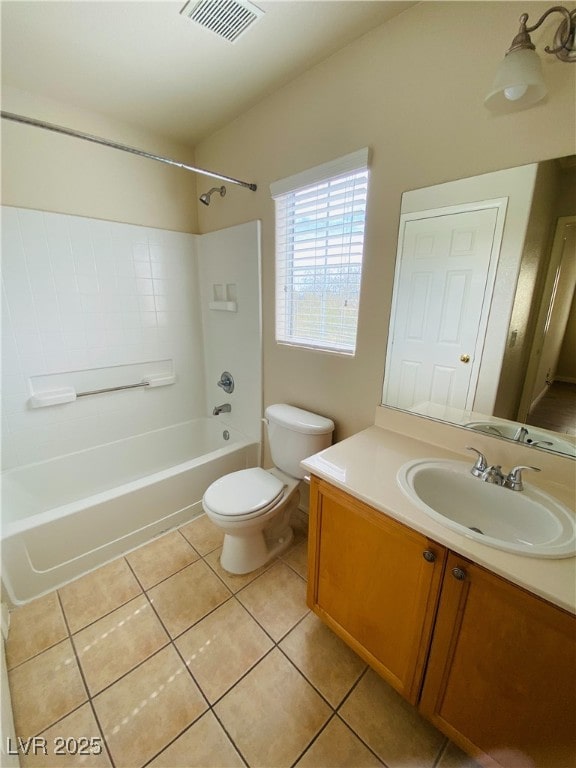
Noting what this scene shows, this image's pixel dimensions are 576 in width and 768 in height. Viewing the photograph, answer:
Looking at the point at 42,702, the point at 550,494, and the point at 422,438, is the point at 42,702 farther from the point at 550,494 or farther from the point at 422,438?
the point at 550,494

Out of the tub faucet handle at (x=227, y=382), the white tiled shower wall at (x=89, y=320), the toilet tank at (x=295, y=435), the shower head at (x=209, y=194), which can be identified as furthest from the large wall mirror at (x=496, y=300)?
the white tiled shower wall at (x=89, y=320)

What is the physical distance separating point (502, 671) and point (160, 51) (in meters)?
2.54

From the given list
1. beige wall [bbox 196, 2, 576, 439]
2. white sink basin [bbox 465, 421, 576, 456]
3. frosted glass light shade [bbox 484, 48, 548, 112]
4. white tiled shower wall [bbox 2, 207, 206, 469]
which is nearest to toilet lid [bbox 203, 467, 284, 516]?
beige wall [bbox 196, 2, 576, 439]

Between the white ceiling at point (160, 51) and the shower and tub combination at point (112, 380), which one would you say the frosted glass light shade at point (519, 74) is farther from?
the shower and tub combination at point (112, 380)

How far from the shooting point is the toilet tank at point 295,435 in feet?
5.40

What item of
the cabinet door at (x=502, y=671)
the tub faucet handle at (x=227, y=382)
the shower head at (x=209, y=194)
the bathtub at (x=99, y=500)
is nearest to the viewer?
the cabinet door at (x=502, y=671)

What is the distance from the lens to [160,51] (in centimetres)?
136

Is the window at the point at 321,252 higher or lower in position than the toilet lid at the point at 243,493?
higher

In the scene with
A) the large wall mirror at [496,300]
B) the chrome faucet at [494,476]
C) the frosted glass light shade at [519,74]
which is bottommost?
the chrome faucet at [494,476]

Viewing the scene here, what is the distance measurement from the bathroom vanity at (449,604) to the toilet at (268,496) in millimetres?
Answer: 354

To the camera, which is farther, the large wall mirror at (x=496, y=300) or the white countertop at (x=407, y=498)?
the large wall mirror at (x=496, y=300)

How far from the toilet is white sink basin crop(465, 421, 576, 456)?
693 millimetres

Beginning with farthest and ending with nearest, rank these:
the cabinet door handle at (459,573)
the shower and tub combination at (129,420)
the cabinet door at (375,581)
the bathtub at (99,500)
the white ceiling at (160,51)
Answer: the shower and tub combination at (129,420)
the bathtub at (99,500)
the white ceiling at (160,51)
the cabinet door at (375,581)
the cabinet door handle at (459,573)

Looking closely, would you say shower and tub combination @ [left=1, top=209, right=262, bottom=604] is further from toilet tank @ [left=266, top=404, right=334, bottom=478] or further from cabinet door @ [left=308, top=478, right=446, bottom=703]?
cabinet door @ [left=308, top=478, right=446, bottom=703]
